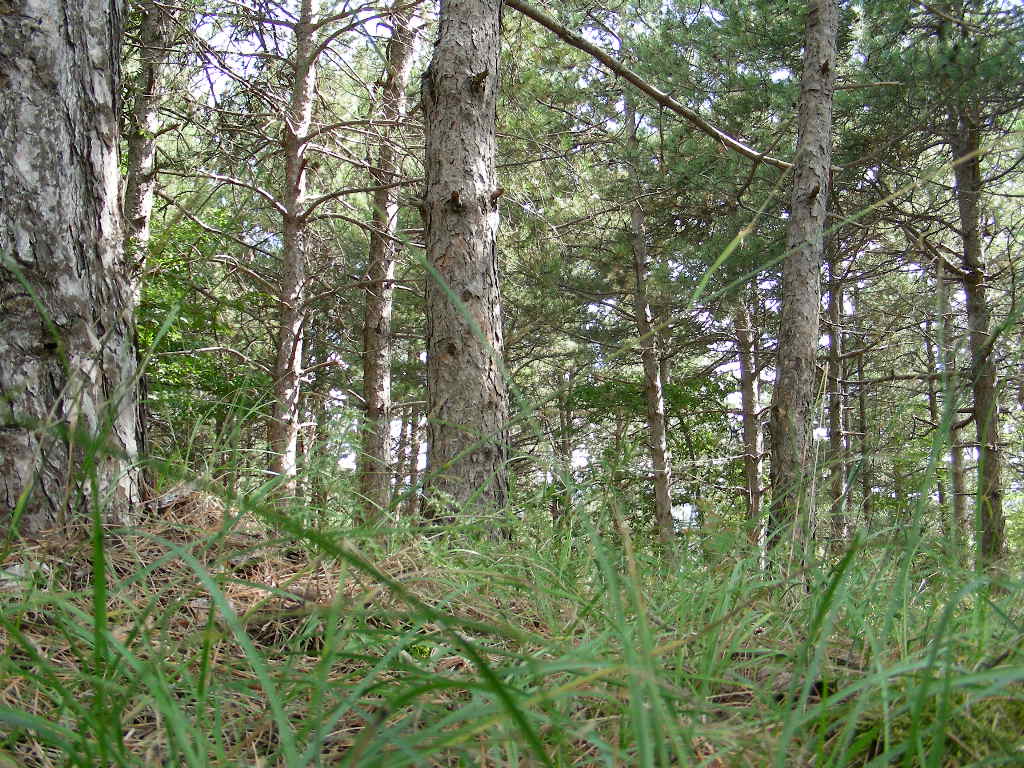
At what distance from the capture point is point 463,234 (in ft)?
12.2

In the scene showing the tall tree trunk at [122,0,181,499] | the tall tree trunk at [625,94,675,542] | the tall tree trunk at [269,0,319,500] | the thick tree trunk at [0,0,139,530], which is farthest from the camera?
the tall tree trunk at [625,94,675,542]

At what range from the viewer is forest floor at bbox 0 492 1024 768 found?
2.16 ft

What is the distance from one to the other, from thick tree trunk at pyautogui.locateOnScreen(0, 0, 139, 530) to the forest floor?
23 cm

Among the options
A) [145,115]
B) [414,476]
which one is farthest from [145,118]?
[414,476]

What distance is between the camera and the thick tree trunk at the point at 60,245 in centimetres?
172

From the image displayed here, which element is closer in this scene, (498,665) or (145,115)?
(498,665)

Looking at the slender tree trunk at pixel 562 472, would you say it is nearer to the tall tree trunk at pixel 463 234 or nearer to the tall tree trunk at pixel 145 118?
the tall tree trunk at pixel 463 234

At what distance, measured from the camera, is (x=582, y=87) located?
1083 centimetres

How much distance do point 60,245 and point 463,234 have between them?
215 cm

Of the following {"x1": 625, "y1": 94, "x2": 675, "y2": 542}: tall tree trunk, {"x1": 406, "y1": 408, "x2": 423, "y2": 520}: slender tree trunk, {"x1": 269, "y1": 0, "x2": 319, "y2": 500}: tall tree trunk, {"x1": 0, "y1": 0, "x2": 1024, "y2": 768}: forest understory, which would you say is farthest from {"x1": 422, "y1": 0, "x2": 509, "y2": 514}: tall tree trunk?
{"x1": 625, "y1": 94, "x2": 675, "y2": 542}: tall tree trunk

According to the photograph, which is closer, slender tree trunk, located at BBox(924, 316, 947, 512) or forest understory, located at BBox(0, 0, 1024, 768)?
forest understory, located at BBox(0, 0, 1024, 768)

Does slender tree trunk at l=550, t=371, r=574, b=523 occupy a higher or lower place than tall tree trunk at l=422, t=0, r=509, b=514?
lower

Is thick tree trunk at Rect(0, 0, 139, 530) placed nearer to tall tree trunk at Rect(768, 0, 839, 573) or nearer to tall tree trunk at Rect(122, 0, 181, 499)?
tall tree trunk at Rect(122, 0, 181, 499)

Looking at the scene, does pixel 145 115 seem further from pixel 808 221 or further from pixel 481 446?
pixel 808 221
